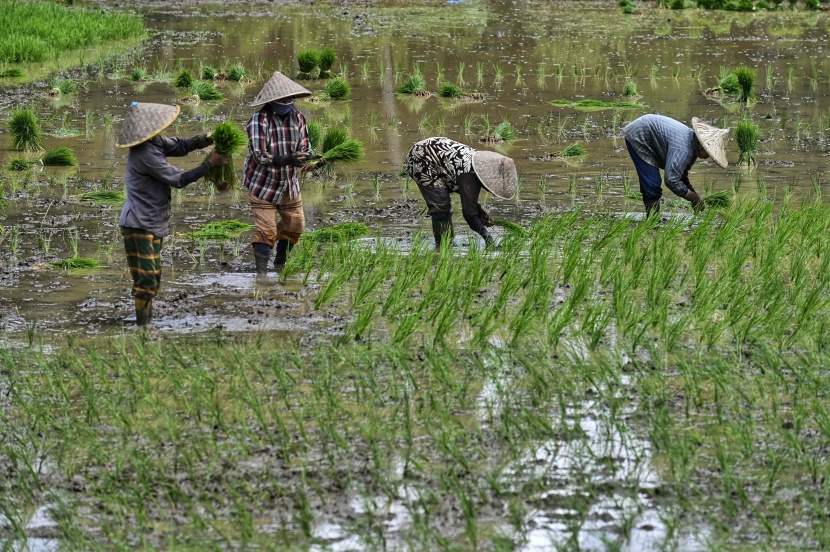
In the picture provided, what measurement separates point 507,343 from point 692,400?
3.00 feet

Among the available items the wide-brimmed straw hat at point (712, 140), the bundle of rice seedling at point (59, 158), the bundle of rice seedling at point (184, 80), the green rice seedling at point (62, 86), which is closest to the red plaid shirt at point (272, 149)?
the wide-brimmed straw hat at point (712, 140)

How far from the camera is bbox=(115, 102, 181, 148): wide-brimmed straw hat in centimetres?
534

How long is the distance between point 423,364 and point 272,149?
74.7 inches

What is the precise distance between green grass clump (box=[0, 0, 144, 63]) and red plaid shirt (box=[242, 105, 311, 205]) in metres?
8.18

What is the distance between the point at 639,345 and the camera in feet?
16.4

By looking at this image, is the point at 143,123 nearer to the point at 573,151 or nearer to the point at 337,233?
the point at 337,233

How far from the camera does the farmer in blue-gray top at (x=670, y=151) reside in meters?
6.88

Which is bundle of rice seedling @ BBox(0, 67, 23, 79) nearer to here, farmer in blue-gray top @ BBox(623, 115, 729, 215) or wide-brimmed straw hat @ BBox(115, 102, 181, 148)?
farmer in blue-gray top @ BBox(623, 115, 729, 215)

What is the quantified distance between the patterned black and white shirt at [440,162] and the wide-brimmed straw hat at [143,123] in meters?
1.66

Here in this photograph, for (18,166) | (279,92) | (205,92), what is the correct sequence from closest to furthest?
(279,92), (18,166), (205,92)

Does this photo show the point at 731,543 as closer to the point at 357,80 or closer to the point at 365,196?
the point at 365,196

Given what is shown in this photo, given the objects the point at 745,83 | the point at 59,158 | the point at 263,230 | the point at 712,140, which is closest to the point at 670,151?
the point at 712,140

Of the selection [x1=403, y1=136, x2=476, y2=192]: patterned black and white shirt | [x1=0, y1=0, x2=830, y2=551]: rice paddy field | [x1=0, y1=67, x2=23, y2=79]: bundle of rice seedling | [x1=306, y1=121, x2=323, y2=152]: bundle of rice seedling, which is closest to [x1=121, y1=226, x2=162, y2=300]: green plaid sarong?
[x1=0, y1=0, x2=830, y2=551]: rice paddy field

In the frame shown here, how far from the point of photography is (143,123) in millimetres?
5363
